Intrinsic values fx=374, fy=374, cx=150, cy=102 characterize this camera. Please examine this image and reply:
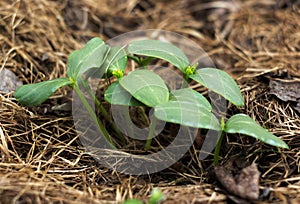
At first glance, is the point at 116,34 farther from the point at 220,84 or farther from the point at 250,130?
the point at 250,130

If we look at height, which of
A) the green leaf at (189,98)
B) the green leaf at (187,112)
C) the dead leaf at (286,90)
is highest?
the dead leaf at (286,90)

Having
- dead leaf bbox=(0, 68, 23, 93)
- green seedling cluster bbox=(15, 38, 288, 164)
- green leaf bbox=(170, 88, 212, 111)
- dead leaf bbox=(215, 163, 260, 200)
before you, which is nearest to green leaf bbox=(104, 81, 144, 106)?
green seedling cluster bbox=(15, 38, 288, 164)

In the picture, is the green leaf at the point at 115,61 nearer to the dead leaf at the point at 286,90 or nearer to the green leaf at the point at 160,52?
the green leaf at the point at 160,52

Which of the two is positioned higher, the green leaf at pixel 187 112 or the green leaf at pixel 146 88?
the green leaf at pixel 146 88

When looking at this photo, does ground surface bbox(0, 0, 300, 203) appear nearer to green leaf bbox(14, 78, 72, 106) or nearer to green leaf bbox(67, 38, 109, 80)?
green leaf bbox(14, 78, 72, 106)

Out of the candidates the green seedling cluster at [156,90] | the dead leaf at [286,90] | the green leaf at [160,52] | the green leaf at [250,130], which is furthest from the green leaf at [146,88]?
the dead leaf at [286,90]
